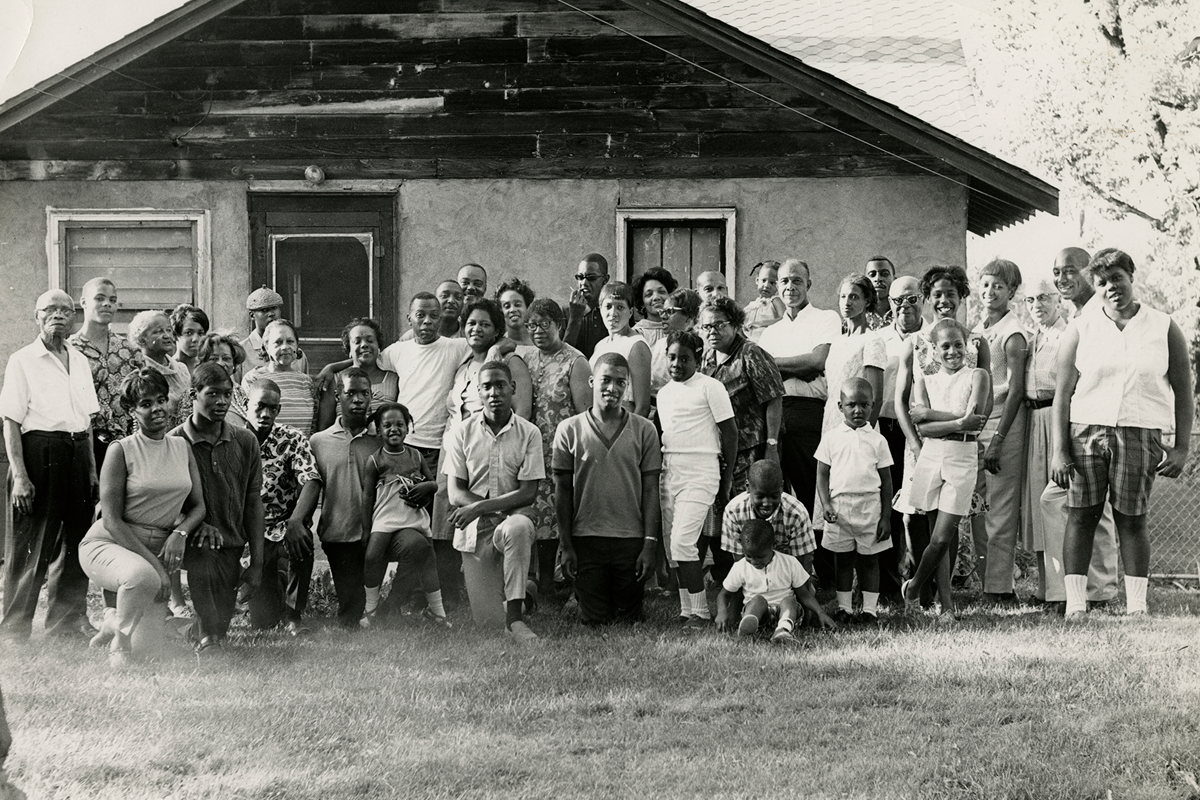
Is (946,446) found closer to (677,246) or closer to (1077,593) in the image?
(1077,593)

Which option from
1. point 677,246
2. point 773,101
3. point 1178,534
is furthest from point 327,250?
point 1178,534

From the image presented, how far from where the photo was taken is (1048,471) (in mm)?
7172

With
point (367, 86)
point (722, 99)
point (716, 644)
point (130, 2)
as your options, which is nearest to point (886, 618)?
point (716, 644)

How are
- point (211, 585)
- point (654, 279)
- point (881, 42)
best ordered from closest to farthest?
point (211, 585)
point (654, 279)
point (881, 42)

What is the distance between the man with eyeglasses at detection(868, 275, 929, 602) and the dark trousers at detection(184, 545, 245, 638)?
374 centimetres

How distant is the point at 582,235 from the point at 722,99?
5.30ft

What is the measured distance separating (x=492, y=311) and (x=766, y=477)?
6.44 feet

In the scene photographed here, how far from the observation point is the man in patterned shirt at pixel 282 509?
664cm

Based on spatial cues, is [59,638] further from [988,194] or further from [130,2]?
[988,194]

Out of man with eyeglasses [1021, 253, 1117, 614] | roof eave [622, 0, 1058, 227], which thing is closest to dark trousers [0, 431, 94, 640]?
man with eyeglasses [1021, 253, 1117, 614]

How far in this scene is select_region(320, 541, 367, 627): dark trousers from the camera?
22.3ft

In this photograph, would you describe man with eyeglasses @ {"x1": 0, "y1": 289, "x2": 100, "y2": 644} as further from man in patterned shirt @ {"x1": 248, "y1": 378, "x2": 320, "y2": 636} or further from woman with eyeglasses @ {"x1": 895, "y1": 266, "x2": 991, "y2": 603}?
woman with eyeglasses @ {"x1": 895, "y1": 266, "x2": 991, "y2": 603}

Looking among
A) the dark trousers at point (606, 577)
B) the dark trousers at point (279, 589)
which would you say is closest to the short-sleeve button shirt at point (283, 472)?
the dark trousers at point (279, 589)

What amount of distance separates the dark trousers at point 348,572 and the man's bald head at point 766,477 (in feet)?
7.37
